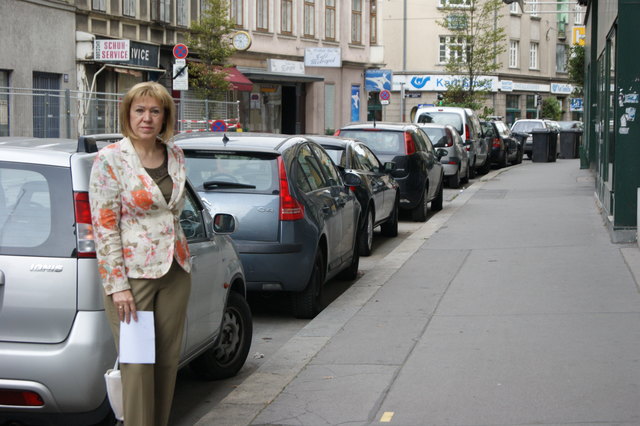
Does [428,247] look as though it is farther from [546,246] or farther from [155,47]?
[155,47]

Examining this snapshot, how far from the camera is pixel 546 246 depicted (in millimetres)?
13695

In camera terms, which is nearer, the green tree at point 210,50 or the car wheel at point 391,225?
the car wheel at point 391,225

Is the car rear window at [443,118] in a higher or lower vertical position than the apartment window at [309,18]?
lower

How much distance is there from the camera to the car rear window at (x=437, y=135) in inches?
963

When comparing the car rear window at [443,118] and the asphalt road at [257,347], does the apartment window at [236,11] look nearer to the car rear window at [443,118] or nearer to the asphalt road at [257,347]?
the car rear window at [443,118]

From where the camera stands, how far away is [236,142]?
955 centimetres

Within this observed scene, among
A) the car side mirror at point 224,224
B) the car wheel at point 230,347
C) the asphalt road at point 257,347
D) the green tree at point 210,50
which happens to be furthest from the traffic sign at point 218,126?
the car side mirror at point 224,224

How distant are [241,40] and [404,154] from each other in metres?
22.5

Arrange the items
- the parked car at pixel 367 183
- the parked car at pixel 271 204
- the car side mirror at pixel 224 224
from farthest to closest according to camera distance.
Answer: the parked car at pixel 367 183, the parked car at pixel 271 204, the car side mirror at pixel 224 224

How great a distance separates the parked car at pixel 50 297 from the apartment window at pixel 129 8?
2768cm

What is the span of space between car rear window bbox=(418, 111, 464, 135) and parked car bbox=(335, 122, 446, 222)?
11091 mm

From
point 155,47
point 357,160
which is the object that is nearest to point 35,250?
point 357,160

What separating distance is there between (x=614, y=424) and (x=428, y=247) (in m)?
8.18

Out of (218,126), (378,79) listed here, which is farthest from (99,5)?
(378,79)
